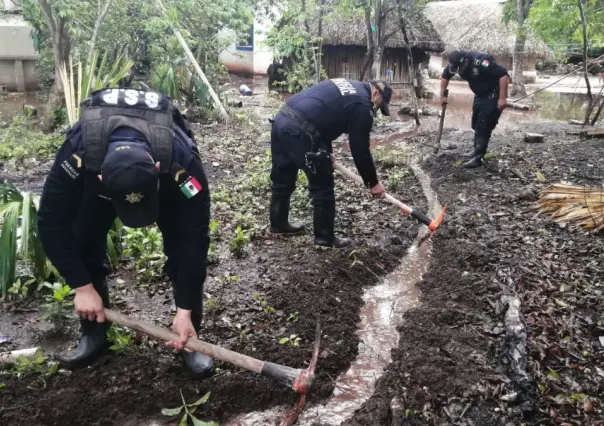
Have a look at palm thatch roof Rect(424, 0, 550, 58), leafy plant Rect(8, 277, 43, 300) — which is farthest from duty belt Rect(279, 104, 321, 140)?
palm thatch roof Rect(424, 0, 550, 58)

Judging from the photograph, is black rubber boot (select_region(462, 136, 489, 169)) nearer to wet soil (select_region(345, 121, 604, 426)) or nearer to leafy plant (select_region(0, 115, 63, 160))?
wet soil (select_region(345, 121, 604, 426))

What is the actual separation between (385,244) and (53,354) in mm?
3151

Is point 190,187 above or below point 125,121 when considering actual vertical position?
below

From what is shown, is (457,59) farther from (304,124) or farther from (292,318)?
(292,318)

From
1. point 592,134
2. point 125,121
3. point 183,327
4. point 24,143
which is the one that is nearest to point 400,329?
point 183,327

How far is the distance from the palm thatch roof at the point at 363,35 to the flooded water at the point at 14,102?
9.51 m


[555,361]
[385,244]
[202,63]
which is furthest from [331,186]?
[202,63]

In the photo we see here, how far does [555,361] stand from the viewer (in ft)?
9.77

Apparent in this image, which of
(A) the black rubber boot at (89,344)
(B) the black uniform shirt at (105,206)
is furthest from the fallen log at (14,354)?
(B) the black uniform shirt at (105,206)

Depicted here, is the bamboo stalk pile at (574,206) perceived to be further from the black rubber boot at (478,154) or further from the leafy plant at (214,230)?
the leafy plant at (214,230)

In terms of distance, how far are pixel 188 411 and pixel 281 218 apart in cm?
251

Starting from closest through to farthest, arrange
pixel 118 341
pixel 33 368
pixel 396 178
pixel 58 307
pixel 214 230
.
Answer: pixel 33 368 → pixel 118 341 → pixel 58 307 → pixel 214 230 → pixel 396 178

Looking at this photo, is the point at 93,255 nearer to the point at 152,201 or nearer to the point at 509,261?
the point at 152,201

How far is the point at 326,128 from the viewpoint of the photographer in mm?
4422
